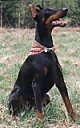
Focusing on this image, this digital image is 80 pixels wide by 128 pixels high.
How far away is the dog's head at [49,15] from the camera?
14.4 feet

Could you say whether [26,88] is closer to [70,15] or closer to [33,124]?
[33,124]

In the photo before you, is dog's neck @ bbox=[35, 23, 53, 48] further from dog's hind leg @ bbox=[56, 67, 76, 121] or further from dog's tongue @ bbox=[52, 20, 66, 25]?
dog's hind leg @ bbox=[56, 67, 76, 121]

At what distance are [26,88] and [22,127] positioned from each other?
548mm

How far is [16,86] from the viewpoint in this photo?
484cm

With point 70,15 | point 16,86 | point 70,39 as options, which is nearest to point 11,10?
point 70,15

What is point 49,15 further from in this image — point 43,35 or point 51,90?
point 51,90

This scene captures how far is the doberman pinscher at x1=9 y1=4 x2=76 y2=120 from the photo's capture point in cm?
445

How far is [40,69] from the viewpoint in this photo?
4441 millimetres

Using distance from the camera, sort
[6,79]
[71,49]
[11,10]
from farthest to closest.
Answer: [11,10] < [71,49] < [6,79]

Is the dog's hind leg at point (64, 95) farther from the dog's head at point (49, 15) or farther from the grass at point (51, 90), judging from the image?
the dog's head at point (49, 15)

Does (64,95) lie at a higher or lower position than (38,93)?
lower

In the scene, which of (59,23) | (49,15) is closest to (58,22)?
(59,23)

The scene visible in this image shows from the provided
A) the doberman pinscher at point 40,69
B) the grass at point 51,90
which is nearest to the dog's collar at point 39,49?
the doberman pinscher at point 40,69

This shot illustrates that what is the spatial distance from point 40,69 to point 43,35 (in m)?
0.45
